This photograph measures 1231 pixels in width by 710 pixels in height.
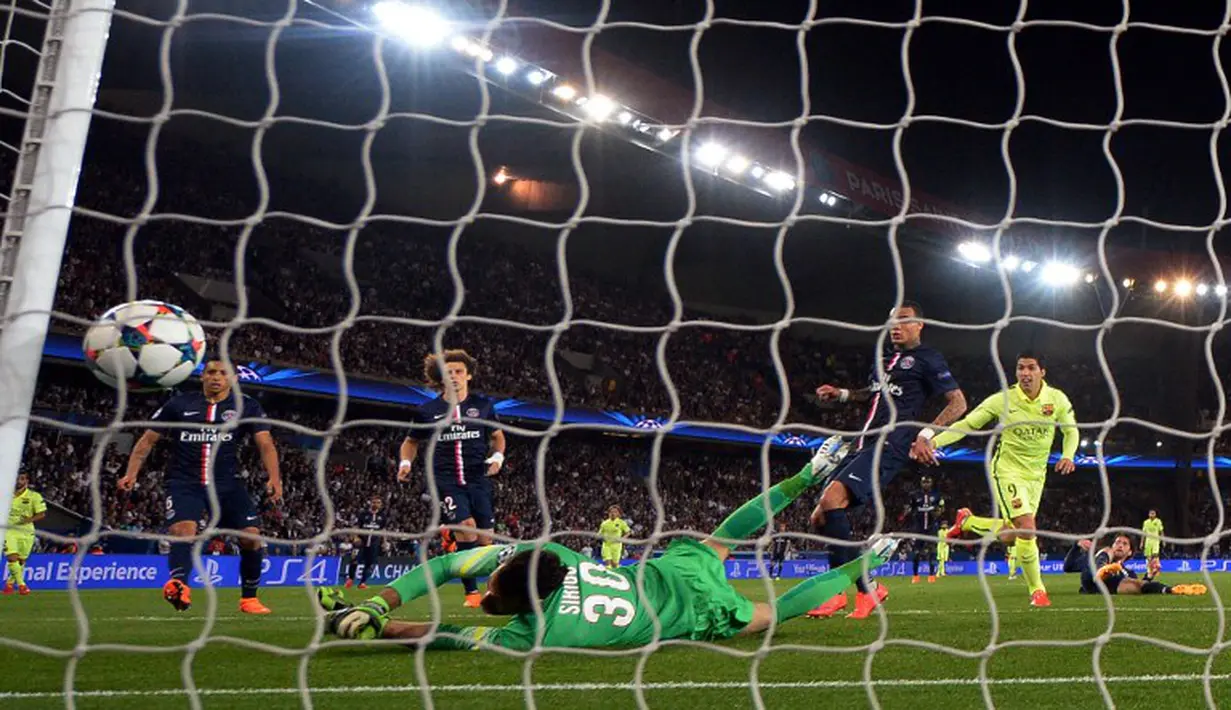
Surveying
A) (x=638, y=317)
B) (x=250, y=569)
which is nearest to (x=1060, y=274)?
(x=638, y=317)

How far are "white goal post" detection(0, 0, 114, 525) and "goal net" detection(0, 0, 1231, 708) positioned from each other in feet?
3.98

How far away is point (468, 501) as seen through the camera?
25.2 feet

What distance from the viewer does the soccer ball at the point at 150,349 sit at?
3324mm

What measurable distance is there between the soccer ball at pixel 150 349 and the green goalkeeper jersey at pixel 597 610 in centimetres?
113

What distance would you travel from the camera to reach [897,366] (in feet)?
21.4

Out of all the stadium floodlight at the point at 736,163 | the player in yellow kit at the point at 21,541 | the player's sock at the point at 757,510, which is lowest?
the player in yellow kit at the point at 21,541

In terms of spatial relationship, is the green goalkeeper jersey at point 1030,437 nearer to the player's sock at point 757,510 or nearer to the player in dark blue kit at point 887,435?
the player in dark blue kit at point 887,435

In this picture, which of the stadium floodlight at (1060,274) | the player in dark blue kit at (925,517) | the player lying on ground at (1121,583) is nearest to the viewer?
the player lying on ground at (1121,583)

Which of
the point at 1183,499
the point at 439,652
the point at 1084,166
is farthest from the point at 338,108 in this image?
the point at 1183,499

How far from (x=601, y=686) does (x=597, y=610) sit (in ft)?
1.10

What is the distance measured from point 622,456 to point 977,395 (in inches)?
408

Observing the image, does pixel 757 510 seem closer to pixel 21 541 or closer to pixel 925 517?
pixel 21 541

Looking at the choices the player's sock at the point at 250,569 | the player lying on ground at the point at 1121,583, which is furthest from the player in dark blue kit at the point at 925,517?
the player's sock at the point at 250,569

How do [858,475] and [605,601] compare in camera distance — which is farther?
[858,475]
